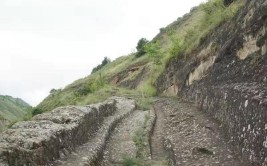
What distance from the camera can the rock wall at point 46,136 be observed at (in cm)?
977

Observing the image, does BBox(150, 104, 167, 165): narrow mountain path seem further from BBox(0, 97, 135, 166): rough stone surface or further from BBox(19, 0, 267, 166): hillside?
BBox(0, 97, 135, 166): rough stone surface

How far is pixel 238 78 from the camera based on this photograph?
1583 centimetres

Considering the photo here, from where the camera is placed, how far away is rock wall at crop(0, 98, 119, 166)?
32.0ft

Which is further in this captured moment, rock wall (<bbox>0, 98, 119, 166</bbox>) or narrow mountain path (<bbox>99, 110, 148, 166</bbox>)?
narrow mountain path (<bbox>99, 110, 148, 166</bbox>)

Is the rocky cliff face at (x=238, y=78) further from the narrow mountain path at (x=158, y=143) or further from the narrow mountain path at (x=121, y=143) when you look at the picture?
the narrow mountain path at (x=121, y=143)

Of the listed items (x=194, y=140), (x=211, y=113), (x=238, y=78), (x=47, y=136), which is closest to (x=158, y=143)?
(x=194, y=140)

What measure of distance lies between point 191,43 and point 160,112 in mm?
6114

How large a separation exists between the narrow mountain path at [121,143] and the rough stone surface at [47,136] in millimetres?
932

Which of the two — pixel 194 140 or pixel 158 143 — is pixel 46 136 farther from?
pixel 158 143

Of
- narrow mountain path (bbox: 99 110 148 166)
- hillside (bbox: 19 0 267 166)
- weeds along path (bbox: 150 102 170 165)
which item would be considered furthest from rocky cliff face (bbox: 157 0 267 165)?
narrow mountain path (bbox: 99 110 148 166)

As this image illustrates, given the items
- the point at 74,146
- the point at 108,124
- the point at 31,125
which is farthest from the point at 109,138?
the point at 31,125

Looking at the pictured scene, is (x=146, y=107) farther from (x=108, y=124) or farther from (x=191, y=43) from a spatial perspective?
(x=108, y=124)

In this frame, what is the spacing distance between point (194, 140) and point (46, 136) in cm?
571

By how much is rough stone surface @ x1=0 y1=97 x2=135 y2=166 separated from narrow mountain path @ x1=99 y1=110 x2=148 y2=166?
93cm
